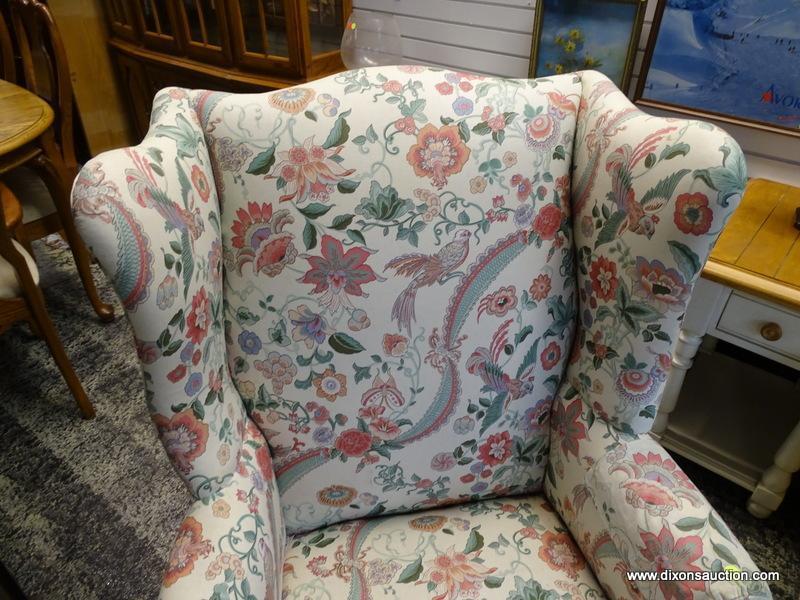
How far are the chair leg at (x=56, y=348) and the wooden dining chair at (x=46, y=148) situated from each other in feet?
0.84

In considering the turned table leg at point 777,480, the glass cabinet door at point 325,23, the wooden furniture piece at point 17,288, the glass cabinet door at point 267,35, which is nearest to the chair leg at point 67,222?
the wooden furniture piece at point 17,288

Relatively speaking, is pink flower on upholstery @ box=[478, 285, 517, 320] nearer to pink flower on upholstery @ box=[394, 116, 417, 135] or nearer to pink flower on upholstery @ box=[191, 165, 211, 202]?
pink flower on upholstery @ box=[394, 116, 417, 135]

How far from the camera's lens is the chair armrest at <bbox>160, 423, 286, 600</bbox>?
0.60 m

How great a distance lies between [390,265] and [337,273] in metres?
0.07

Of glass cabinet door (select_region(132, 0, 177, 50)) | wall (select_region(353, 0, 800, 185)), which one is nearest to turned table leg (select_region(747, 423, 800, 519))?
wall (select_region(353, 0, 800, 185))

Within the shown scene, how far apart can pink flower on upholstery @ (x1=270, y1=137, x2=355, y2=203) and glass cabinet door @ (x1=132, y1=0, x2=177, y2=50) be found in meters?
1.41

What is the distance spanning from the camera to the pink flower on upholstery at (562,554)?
774 mm

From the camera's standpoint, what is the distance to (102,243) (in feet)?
1.75

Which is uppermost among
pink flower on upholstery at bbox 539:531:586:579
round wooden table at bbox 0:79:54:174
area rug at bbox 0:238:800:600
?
round wooden table at bbox 0:79:54:174

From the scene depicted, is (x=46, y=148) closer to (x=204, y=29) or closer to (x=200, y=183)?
(x=204, y=29)

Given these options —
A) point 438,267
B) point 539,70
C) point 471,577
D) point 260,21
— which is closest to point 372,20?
point 260,21

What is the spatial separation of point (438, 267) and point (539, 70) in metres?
0.77

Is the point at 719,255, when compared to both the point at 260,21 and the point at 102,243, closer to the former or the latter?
the point at 102,243

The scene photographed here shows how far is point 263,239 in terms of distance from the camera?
0.71m
